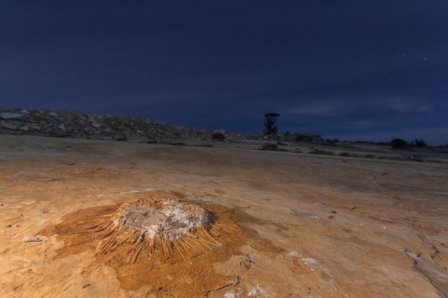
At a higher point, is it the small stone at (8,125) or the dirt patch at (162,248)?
the small stone at (8,125)

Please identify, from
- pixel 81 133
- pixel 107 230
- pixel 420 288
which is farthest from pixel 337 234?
pixel 81 133

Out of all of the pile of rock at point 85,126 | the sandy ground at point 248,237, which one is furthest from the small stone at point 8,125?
the sandy ground at point 248,237

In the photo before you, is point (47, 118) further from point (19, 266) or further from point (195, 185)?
point (19, 266)

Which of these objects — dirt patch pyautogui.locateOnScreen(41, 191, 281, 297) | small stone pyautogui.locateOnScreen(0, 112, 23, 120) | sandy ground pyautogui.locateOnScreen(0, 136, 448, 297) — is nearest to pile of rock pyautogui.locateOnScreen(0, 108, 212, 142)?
small stone pyautogui.locateOnScreen(0, 112, 23, 120)

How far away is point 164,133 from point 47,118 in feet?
14.6

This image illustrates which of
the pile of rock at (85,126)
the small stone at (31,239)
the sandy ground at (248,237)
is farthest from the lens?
the pile of rock at (85,126)

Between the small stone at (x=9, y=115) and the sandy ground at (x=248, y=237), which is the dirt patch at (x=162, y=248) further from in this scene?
the small stone at (x=9, y=115)

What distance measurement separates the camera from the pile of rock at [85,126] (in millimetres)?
9555

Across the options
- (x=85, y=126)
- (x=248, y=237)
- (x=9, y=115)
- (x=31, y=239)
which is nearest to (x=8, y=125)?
(x=9, y=115)

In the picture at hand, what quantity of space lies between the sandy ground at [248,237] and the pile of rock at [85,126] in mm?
5810

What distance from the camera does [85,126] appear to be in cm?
1131

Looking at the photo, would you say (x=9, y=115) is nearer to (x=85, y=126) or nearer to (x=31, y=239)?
(x=85, y=126)

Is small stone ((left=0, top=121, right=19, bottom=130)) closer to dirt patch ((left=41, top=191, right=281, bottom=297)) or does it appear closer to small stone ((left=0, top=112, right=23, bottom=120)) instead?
small stone ((left=0, top=112, right=23, bottom=120))

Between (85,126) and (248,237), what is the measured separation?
10.6m
